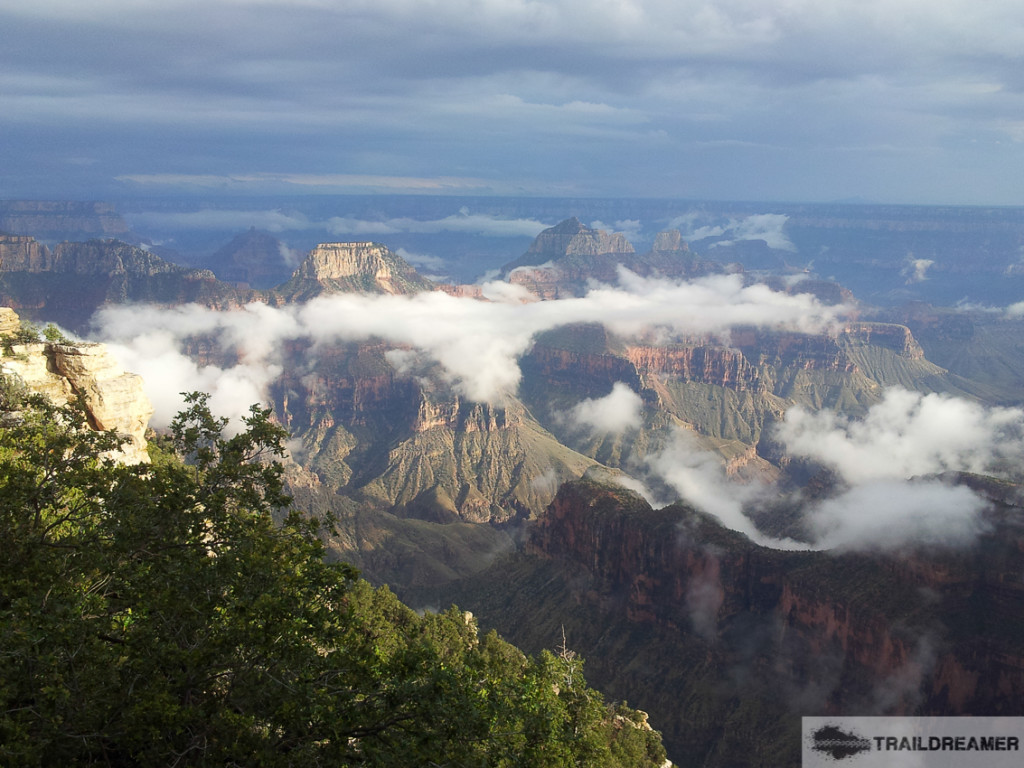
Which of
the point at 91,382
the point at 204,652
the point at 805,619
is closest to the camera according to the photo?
the point at 204,652

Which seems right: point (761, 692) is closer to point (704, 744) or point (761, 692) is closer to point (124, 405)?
point (704, 744)

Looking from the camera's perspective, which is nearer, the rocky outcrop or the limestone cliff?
the limestone cliff

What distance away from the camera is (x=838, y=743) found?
3406 inches

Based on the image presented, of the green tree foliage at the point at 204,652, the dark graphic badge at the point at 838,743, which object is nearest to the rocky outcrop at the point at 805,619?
the dark graphic badge at the point at 838,743

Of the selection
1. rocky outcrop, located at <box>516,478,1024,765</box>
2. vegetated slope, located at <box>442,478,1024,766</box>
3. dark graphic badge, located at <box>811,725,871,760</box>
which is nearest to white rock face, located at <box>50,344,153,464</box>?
dark graphic badge, located at <box>811,725,871,760</box>

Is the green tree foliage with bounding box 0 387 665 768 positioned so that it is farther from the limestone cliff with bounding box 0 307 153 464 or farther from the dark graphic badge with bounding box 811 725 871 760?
the dark graphic badge with bounding box 811 725 871 760

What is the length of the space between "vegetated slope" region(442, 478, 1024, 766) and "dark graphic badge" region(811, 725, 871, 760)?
818 cm

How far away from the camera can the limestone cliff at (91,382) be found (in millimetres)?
54781

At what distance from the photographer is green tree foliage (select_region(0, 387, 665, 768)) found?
21.8 m

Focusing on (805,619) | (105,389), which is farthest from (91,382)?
(805,619)

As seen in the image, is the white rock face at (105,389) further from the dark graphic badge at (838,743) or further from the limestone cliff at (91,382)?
the dark graphic badge at (838,743)

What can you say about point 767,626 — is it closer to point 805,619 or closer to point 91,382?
point 805,619

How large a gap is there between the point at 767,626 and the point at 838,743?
26.0m

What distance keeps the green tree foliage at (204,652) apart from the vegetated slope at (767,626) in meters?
79.3
